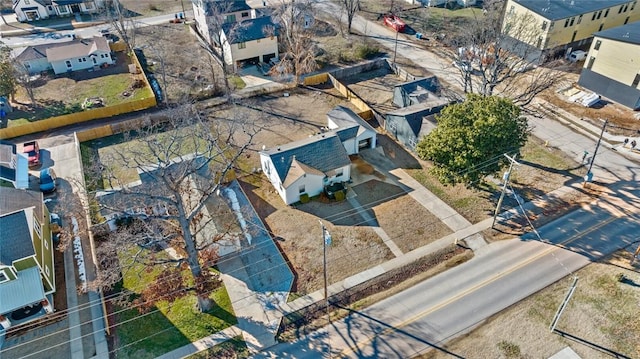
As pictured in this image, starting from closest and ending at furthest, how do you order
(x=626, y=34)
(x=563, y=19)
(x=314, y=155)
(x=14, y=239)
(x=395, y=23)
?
1. (x=14, y=239)
2. (x=314, y=155)
3. (x=626, y=34)
4. (x=563, y=19)
5. (x=395, y=23)

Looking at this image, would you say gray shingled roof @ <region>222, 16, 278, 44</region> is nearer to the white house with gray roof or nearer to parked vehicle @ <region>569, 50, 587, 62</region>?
the white house with gray roof

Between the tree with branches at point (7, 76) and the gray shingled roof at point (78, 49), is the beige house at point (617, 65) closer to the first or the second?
the gray shingled roof at point (78, 49)

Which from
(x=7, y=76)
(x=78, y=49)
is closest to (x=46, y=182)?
(x=7, y=76)

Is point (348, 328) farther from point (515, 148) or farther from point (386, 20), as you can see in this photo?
point (386, 20)

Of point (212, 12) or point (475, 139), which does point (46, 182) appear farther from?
point (475, 139)

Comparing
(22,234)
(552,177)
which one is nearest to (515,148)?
(552,177)

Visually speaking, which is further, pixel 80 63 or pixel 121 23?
pixel 80 63
